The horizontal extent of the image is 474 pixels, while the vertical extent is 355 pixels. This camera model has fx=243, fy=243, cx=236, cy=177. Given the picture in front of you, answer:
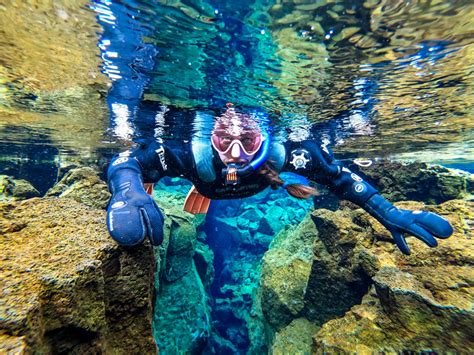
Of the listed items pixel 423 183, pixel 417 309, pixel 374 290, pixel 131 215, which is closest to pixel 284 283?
pixel 374 290

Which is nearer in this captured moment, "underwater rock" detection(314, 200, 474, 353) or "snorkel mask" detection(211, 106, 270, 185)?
"underwater rock" detection(314, 200, 474, 353)

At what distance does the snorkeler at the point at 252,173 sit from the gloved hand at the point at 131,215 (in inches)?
1.7

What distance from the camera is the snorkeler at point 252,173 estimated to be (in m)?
4.19

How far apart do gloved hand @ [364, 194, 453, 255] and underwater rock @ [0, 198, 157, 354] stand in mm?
4339

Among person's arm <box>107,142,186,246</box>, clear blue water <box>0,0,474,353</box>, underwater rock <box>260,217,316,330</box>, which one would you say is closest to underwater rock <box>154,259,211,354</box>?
underwater rock <box>260,217,316,330</box>

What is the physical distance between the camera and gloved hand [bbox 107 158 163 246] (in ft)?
7.76

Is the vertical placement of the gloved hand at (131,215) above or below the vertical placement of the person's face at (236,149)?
below

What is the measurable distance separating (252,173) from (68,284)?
3709 mm

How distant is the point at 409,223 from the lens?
438cm

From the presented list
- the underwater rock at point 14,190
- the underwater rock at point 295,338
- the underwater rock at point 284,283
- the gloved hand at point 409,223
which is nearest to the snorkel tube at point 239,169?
the gloved hand at point 409,223

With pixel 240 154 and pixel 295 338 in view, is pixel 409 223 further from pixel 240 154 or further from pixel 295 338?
pixel 295 338

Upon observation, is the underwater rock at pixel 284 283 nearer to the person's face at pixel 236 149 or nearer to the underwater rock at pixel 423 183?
the underwater rock at pixel 423 183

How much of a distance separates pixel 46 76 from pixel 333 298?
8.39 metres

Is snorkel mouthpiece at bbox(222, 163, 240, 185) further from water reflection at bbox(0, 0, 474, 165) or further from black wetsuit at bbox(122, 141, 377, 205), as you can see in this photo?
Result: water reflection at bbox(0, 0, 474, 165)
